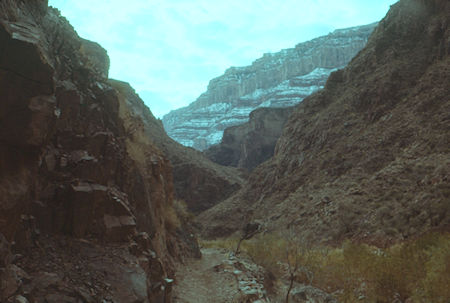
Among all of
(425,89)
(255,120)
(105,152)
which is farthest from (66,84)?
(255,120)

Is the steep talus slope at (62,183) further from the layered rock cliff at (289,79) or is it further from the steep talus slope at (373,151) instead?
the layered rock cliff at (289,79)

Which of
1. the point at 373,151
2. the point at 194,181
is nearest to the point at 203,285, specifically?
the point at 373,151

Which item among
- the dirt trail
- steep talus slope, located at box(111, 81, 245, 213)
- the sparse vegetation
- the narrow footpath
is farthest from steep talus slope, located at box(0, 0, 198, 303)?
steep talus slope, located at box(111, 81, 245, 213)

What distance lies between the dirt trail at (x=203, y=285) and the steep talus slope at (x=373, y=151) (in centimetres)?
882

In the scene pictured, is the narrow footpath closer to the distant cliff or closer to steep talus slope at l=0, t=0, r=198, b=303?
the distant cliff

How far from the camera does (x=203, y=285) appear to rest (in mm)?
13359

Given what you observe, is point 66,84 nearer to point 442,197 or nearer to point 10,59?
point 10,59

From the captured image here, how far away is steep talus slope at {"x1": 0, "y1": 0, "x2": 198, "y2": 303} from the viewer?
4578mm

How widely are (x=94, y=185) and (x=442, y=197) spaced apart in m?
16.3

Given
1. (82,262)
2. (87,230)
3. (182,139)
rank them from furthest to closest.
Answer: (182,139), (87,230), (82,262)

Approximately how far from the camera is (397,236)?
54.1ft

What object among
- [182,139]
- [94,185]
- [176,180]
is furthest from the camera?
[182,139]

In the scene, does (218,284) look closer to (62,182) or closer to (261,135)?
(62,182)

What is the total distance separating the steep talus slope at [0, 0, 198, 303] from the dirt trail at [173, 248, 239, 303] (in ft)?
7.06
